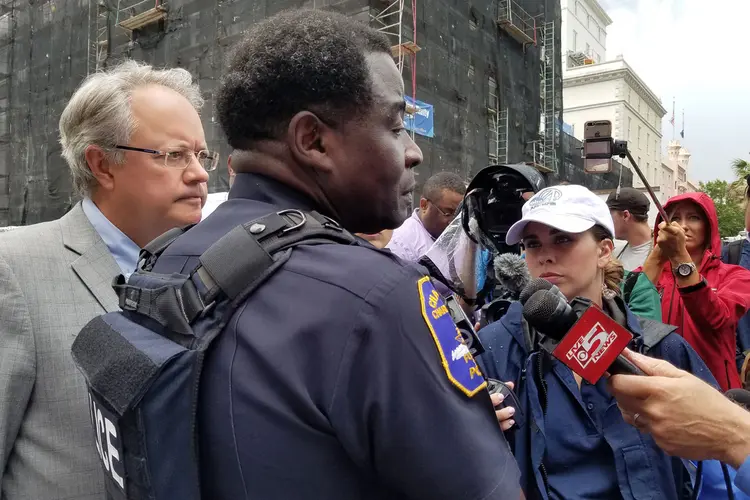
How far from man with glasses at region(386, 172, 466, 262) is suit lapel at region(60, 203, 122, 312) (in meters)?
2.80

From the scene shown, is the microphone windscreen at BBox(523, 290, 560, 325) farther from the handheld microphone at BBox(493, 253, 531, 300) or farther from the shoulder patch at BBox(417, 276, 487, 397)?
the handheld microphone at BBox(493, 253, 531, 300)

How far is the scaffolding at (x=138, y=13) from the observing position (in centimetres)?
1583

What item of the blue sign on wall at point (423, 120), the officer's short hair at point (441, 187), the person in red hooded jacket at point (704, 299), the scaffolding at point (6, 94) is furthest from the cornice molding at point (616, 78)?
the person in red hooded jacket at point (704, 299)

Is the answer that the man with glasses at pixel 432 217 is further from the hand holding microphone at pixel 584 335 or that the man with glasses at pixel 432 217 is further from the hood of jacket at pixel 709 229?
the hand holding microphone at pixel 584 335

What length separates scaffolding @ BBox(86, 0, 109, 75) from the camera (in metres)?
16.9

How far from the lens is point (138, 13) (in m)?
16.8

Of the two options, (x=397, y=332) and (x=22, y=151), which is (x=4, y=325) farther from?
(x=22, y=151)

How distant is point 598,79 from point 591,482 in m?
47.3

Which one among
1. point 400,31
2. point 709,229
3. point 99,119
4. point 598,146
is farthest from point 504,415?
point 400,31

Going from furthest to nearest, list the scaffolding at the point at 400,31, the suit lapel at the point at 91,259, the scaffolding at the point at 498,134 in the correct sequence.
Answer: the scaffolding at the point at 498,134 → the scaffolding at the point at 400,31 → the suit lapel at the point at 91,259

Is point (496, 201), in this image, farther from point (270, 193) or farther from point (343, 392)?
point (343, 392)

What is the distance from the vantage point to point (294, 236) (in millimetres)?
962

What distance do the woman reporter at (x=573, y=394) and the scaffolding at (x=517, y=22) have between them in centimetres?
1729

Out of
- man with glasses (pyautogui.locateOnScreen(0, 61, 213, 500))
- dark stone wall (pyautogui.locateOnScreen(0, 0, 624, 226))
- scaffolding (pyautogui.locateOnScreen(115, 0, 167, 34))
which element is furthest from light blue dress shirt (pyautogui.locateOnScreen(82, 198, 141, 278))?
scaffolding (pyautogui.locateOnScreen(115, 0, 167, 34))
